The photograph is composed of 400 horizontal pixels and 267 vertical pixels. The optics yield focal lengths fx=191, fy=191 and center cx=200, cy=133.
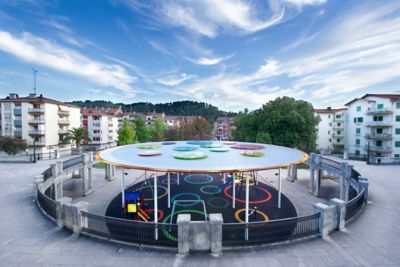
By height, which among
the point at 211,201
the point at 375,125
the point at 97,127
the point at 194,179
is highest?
the point at 375,125

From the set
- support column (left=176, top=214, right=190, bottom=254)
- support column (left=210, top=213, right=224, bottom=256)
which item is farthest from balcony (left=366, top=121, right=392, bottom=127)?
support column (left=176, top=214, right=190, bottom=254)

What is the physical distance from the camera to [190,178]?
21.8m

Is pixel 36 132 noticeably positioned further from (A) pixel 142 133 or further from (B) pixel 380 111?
(B) pixel 380 111

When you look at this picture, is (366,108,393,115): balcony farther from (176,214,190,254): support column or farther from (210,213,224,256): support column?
(176,214,190,254): support column

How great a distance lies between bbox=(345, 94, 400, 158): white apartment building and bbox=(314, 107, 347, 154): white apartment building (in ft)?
18.9

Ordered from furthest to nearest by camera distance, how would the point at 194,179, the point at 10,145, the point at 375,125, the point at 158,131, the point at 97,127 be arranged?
the point at 97,127, the point at 158,131, the point at 375,125, the point at 10,145, the point at 194,179

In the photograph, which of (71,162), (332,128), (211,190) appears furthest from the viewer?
(332,128)

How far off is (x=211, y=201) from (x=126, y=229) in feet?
29.6

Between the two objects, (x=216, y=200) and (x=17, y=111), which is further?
(x=17, y=111)

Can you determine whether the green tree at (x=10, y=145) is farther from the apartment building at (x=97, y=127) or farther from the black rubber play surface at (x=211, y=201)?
the apartment building at (x=97, y=127)

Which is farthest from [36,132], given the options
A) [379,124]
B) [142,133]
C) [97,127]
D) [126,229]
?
[379,124]

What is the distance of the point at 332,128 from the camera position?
53.7 m

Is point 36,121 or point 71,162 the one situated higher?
point 36,121

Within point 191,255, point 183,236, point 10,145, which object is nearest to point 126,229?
point 183,236
